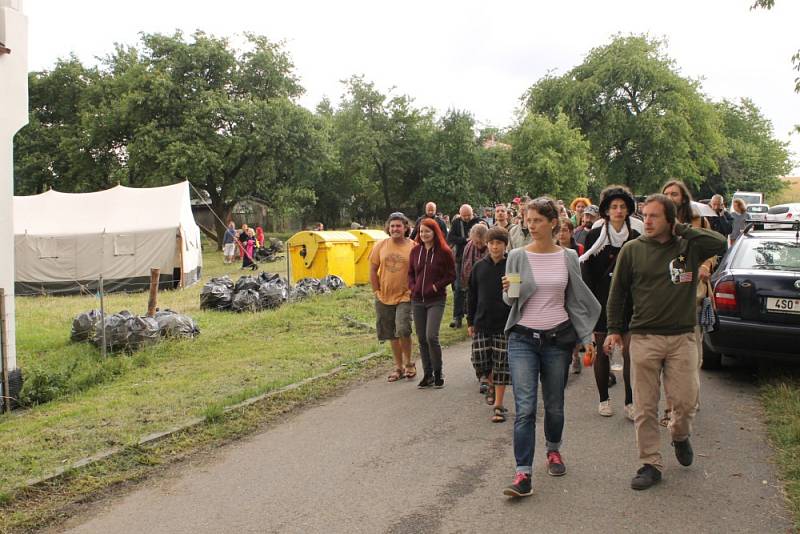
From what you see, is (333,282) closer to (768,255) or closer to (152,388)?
(152,388)

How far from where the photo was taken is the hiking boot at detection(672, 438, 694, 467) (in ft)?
14.5

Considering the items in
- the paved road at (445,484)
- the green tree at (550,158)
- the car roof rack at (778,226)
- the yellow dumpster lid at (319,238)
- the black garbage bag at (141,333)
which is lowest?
the paved road at (445,484)

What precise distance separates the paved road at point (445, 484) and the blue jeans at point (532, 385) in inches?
12.2

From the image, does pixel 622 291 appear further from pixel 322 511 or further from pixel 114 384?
pixel 114 384

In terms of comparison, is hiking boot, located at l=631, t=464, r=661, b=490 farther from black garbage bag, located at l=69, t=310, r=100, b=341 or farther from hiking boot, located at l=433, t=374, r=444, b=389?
black garbage bag, located at l=69, t=310, r=100, b=341

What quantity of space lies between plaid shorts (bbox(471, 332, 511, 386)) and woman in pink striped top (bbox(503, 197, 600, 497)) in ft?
4.83

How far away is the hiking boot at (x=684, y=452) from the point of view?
4.41m

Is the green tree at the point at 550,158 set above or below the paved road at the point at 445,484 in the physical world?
above

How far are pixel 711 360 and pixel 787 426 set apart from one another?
2.26 m

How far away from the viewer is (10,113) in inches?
318

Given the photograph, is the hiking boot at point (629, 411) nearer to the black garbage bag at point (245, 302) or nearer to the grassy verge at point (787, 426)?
the grassy verge at point (787, 426)

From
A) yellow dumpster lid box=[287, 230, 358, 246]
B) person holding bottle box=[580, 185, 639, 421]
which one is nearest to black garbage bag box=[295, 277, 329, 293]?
yellow dumpster lid box=[287, 230, 358, 246]

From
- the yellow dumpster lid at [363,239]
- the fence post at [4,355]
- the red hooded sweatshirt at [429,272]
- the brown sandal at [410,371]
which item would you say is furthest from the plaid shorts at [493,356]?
the yellow dumpster lid at [363,239]

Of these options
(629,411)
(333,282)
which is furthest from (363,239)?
(629,411)
